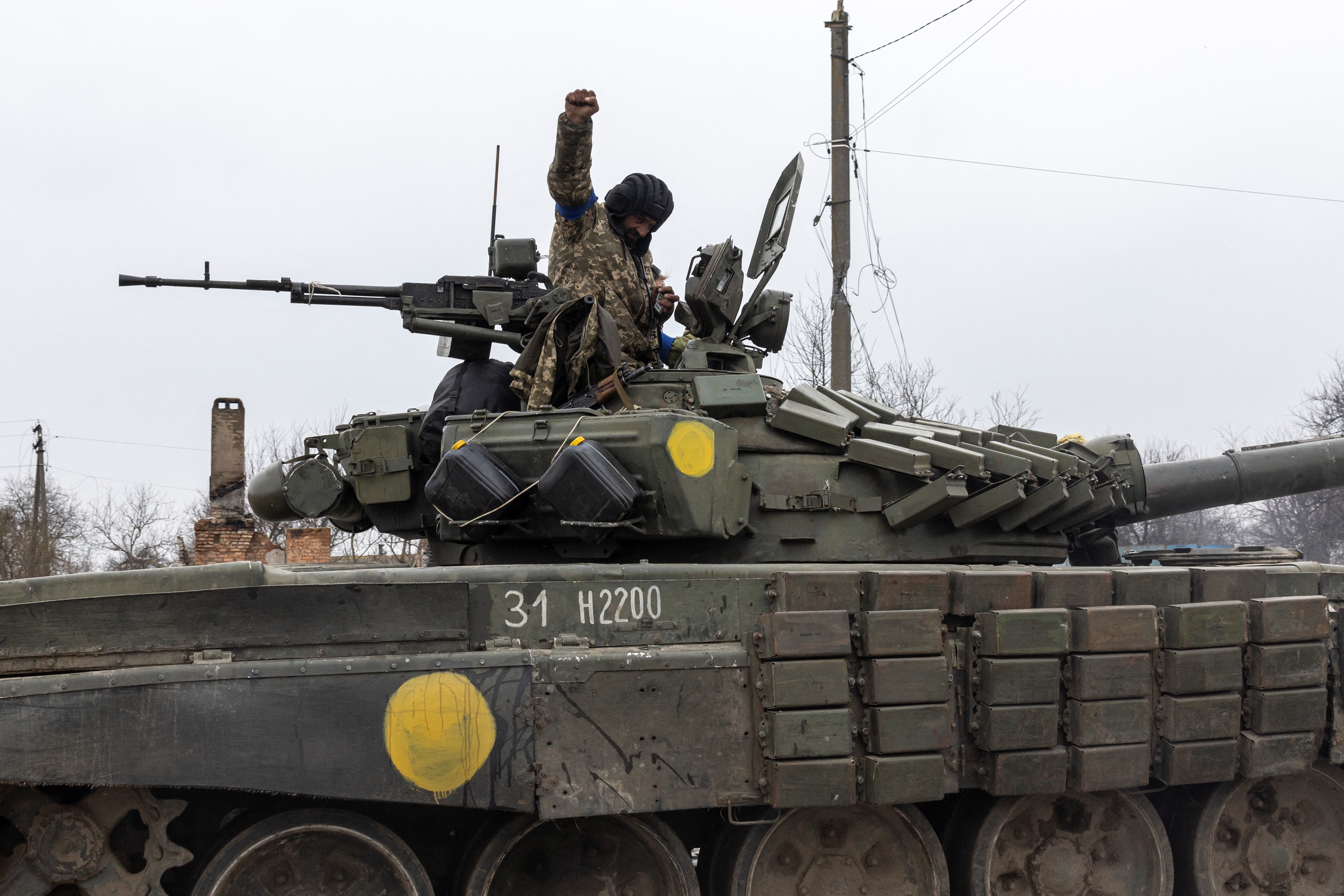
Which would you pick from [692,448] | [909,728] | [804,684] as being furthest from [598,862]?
[692,448]

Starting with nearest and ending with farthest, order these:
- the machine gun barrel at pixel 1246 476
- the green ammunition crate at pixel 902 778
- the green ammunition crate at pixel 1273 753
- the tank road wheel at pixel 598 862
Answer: the green ammunition crate at pixel 902 778
the tank road wheel at pixel 598 862
the green ammunition crate at pixel 1273 753
the machine gun barrel at pixel 1246 476

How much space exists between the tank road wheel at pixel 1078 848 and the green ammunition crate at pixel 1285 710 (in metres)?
0.72

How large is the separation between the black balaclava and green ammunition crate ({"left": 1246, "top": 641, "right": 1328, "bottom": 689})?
416 cm

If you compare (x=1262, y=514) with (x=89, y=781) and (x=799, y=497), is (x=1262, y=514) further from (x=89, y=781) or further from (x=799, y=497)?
(x=89, y=781)

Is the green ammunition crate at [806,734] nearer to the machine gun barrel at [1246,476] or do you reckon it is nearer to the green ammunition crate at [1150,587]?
the green ammunition crate at [1150,587]

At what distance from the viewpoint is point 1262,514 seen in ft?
124

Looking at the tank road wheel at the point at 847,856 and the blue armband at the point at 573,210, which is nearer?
the tank road wheel at the point at 847,856

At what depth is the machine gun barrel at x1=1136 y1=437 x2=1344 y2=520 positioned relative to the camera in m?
7.55

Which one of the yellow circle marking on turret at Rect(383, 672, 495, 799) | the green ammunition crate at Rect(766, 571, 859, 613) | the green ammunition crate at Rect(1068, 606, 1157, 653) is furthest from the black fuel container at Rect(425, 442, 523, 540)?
the green ammunition crate at Rect(1068, 606, 1157, 653)

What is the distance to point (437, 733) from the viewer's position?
187 inches

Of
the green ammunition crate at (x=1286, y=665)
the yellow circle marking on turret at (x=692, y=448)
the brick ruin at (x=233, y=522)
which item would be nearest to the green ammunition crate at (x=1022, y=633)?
the green ammunition crate at (x=1286, y=665)

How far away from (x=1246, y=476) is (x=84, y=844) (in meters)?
7.20

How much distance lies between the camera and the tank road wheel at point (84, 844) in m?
4.67

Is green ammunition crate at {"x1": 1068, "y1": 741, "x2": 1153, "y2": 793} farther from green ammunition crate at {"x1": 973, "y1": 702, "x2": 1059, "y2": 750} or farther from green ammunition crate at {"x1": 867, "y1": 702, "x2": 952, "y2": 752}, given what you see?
green ammunition crate at {"x1": 867, "y1": 702, "x2": 952, "y2": 752}
